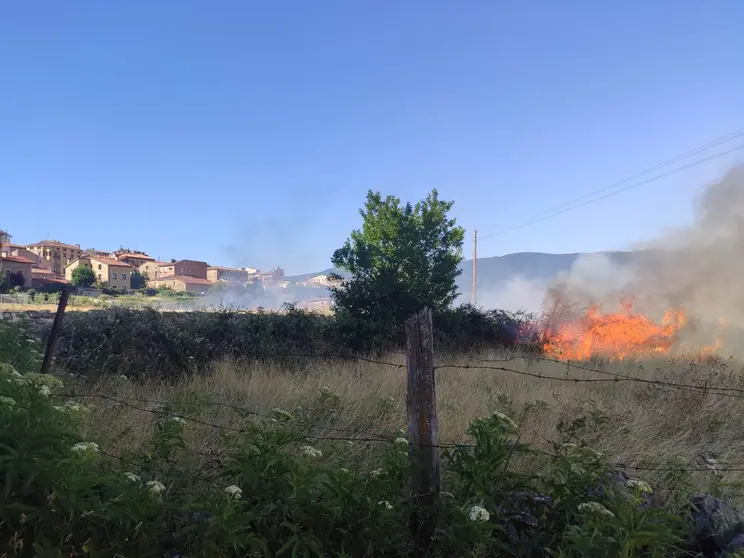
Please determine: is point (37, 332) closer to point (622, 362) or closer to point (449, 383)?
point (449, 383)

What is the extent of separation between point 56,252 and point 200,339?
118 m

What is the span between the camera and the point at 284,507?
2.65m

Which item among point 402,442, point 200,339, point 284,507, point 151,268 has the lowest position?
point 284,507

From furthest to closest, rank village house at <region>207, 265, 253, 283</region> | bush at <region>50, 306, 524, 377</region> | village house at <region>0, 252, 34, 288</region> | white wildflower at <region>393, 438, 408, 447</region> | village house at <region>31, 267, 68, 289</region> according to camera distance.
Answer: village house at <region>207, 265, 253, 283</region> < village house at <region>31, 267, 68, 289</region> < village house at <region>0, 252, 34, 288</region> < bush at <region>50, 306, 524, 377</region> < white wildflower at <region>393, 438, 408, 447</region>

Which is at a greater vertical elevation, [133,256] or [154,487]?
[133,256]

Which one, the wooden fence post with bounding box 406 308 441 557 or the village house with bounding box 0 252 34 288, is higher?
the village house with bounding box 0 252 34 288

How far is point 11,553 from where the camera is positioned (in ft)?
7.86

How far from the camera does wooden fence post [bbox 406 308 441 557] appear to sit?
299 centimetres

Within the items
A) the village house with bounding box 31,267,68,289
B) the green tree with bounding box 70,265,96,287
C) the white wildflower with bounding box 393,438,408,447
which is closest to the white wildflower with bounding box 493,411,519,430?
the white wildflower with bounding box 393,438,408,447

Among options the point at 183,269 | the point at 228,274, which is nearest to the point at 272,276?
the point at 228,274

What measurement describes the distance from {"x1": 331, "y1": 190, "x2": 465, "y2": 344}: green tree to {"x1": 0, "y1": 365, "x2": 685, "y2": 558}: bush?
10.1m

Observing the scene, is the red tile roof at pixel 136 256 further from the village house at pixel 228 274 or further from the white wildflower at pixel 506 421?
the white wildflower at pixel 506 421

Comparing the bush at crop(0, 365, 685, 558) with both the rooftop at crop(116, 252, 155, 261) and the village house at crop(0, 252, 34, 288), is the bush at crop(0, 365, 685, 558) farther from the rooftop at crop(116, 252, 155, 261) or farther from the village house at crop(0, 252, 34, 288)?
the rooftop at crop(116, 252, 155, 261)

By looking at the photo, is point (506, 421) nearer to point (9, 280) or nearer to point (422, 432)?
point (422, 432)
